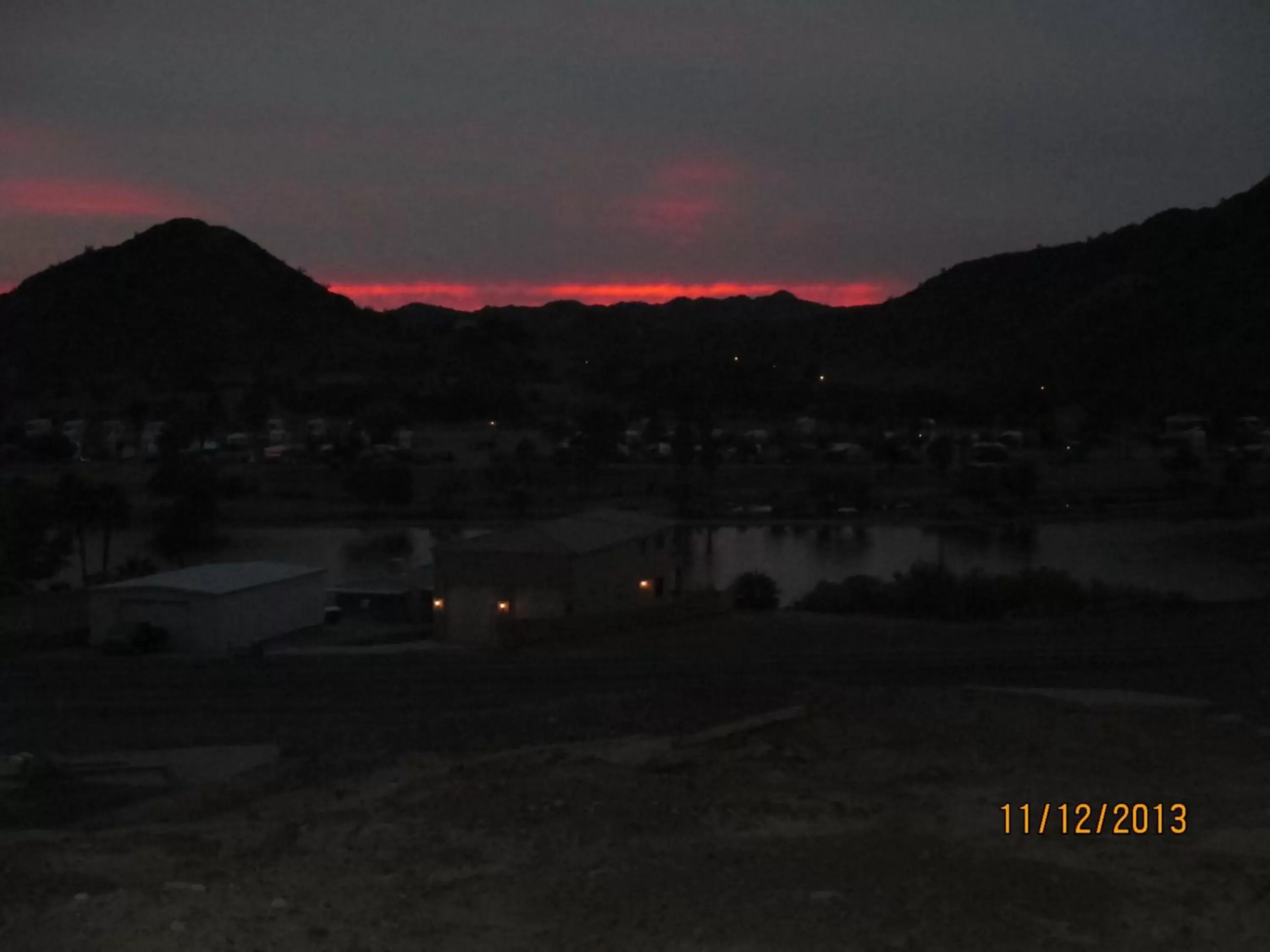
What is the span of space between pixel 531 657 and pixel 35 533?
16779 millimetres

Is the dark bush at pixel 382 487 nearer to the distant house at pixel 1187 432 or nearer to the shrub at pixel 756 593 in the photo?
the shrub at pixel 756 593

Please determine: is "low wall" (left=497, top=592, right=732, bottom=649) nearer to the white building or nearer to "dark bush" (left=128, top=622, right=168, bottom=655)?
the white building

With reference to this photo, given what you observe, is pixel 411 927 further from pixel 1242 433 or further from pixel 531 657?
pixel 1242 433

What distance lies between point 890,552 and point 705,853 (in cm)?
3327

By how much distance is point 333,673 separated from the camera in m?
19.0

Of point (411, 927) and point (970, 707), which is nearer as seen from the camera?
point (411, 927)

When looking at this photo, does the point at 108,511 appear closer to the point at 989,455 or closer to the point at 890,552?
the point at 890,552

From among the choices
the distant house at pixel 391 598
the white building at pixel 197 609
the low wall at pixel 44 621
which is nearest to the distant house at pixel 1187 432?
the distant house at pixel 391 598

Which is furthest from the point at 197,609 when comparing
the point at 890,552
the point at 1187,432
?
the point at 1187,432

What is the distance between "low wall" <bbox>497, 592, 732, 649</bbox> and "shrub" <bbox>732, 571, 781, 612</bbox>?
2.79 metres

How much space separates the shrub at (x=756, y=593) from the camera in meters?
27.7

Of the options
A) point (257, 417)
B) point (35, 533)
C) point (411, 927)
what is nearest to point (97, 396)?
point (257, 417)
